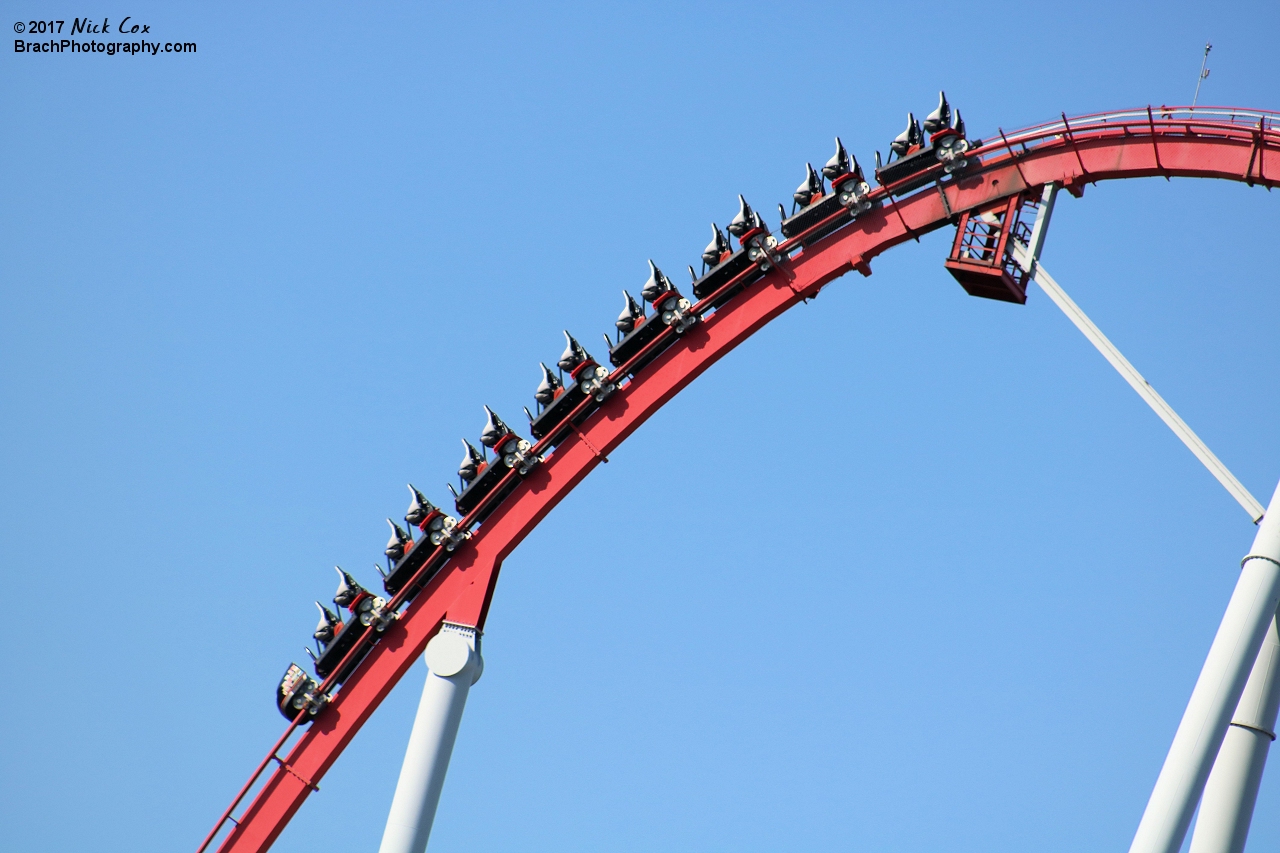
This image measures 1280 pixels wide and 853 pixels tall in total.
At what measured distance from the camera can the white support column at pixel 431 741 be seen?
22391mm

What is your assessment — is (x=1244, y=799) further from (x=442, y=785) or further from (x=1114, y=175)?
(x=442, y=785)

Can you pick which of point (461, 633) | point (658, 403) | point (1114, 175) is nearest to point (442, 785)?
point (461, 633)

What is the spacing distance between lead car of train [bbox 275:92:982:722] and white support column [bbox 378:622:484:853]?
160 centimetres

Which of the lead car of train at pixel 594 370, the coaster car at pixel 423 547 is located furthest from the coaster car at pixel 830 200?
the coaster car at pixel 423 547

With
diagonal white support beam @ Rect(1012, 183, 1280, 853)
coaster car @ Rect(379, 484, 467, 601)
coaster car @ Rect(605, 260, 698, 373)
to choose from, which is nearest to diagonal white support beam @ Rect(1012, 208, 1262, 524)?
diagonal white support beam @ Rect(1012, 183, 1280, 853)

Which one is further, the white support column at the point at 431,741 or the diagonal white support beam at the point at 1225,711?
the white support column at the point at 431,741

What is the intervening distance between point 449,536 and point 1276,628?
1172cm

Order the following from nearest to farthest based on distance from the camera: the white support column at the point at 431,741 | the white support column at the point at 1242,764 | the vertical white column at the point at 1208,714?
the vertical white column at the point at 1208,714, the white support column at the point at 1242,764, the white support column at the point at 431,741

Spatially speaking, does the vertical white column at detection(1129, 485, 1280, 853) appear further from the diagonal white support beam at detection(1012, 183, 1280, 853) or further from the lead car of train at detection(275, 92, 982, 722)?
the lead car of train at detection(275, 92, 982, 722)

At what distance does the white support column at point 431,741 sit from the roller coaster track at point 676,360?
76cm

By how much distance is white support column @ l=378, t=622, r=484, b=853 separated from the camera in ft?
73.5

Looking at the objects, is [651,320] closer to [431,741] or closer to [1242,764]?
[431,741]

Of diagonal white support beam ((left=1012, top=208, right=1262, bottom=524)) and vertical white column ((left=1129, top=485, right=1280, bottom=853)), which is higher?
diagonal white support beam ((left=1012, top=208, right=1262, bottom=524))

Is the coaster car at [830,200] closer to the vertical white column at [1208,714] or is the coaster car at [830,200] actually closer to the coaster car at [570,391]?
the coaster car at [570,391]
